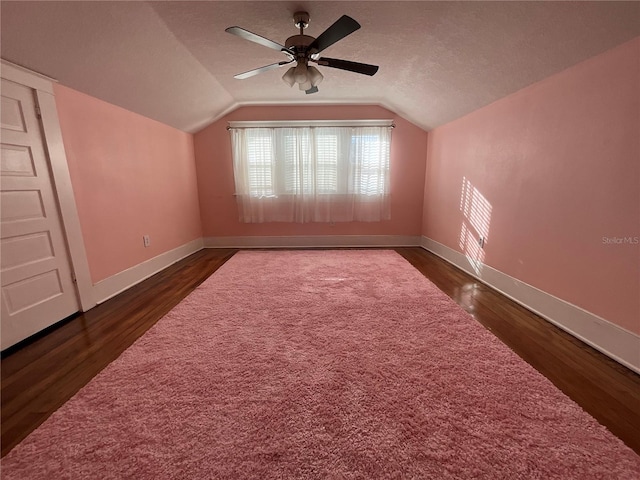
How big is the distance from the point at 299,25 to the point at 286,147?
88.5 inches

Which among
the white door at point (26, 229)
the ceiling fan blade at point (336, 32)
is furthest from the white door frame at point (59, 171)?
the ceiling fan blade at point (336, 32)

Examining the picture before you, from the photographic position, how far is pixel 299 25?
6.63ft

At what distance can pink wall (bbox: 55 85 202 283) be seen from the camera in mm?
2309

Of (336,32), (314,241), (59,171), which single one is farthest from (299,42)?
(314,241)

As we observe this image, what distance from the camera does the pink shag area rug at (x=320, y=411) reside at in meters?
0.98

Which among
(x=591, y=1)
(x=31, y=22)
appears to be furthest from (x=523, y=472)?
(x=31, y=22)

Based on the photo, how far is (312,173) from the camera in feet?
14.1

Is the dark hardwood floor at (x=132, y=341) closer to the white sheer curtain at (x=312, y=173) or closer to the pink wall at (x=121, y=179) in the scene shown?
the pink wall at (x=121, y=179)

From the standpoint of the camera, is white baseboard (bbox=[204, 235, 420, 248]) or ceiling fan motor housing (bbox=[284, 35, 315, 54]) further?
white baseboard (bbox=[204, 235, 420, 248])

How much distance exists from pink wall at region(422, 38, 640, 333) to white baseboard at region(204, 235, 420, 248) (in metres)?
1.68

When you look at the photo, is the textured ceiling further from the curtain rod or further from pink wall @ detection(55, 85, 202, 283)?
the curtain rod

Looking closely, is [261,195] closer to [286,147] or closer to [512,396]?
[286,147]

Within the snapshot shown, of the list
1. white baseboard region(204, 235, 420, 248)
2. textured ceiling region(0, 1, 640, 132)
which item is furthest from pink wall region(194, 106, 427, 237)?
textured ceiling region(0, 1, 640, 132)

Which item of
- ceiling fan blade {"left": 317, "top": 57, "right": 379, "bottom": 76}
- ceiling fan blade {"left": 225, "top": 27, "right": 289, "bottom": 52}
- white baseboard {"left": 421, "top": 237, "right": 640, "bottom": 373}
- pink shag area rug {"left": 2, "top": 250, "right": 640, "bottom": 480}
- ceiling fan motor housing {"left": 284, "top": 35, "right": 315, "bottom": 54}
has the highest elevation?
ceiling fan motor housing {"left": 284, "top": 35, "right": 315, "bottom": 54}
